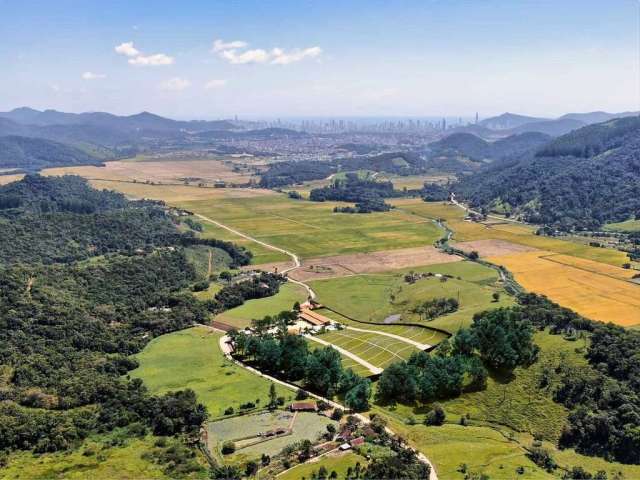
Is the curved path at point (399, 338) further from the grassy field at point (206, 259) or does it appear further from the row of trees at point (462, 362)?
the grassy field at point (206, 259)

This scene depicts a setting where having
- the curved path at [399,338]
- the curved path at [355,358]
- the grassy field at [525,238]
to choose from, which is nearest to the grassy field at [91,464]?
the curved path at [355,358]

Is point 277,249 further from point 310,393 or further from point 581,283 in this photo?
point 310,393

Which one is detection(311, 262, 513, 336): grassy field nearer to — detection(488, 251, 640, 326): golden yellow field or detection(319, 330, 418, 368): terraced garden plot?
detection(319, 330, 418, 368): terraced garden plot

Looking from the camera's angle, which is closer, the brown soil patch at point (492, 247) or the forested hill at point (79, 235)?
the forested hill at point (79, 235)

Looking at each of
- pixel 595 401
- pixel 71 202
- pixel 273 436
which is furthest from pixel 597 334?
pixel 71 202

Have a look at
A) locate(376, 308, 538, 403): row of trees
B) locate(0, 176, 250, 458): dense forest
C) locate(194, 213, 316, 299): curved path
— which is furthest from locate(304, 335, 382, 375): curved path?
locate(0, 176, 250, 458): dense forest

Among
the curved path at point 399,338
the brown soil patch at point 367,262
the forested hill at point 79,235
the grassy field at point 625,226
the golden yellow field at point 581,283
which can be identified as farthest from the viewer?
the grassy field at point 625,226

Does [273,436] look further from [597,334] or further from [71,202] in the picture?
[71,202]
